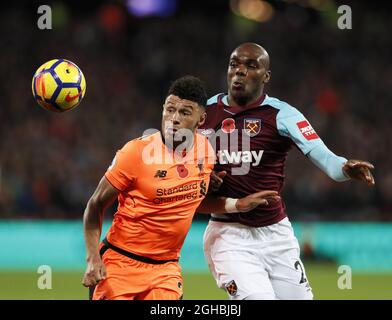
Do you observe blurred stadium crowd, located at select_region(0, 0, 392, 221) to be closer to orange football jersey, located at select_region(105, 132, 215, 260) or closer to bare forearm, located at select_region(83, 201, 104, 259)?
orange football jersey, located at select_region(105, 132, 215, 260)

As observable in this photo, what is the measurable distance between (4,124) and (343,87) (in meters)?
8.10

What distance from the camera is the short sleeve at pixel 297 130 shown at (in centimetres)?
594

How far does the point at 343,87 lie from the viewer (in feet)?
62.0

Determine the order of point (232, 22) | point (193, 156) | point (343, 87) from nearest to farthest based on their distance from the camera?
point (193, 156), point (343, 87), point (232, 22)

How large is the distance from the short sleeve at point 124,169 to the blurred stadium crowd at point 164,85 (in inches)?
377

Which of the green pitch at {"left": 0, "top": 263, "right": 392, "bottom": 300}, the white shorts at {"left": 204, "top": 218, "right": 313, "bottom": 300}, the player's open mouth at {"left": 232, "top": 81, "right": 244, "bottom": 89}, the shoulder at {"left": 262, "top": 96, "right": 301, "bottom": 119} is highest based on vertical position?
the player's open mouth at {"left": 232, "top": 81, "right": 244, "bottom": 89}

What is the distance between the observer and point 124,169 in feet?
17.2

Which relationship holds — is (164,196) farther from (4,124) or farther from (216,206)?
(4,124)

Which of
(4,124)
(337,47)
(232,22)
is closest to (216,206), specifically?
(4,124)

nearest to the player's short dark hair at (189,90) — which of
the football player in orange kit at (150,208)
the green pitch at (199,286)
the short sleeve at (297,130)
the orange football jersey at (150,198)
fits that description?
the football player in orange kit at (150,208)

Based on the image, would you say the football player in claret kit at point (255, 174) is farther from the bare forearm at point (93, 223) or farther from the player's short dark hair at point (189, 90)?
the bare forearm at point (93, 223)

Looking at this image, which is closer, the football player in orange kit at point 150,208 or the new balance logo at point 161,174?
the football player in orange kit at point 150,208

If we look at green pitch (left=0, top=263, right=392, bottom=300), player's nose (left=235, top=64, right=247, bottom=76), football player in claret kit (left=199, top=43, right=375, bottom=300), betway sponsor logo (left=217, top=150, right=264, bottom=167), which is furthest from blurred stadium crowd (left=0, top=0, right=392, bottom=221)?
player's nose (left=235, top=64, right=247, bottom=76)

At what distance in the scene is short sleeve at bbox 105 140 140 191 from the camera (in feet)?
17.2
